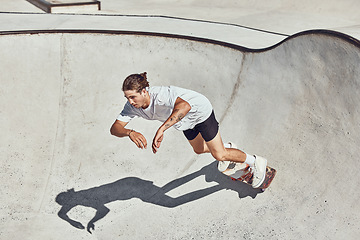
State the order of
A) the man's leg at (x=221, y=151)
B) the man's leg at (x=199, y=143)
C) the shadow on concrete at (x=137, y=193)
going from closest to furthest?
the man's leg at (x=221, y=151) → the man's leg at (x=199, y=143) → the shadow on concrete at (x=137, y=193)

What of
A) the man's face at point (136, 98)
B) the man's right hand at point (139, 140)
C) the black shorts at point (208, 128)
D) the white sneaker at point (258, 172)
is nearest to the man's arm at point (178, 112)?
the man's right hand at point (139, 140)

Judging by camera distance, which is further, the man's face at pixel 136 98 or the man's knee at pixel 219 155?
the man's knee at pixel 219 155

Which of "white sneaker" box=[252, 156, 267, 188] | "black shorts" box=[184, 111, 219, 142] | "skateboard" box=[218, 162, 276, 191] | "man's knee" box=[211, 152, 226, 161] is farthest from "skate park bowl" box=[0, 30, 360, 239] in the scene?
"black shorts" box=[184, 111, 219, 142]

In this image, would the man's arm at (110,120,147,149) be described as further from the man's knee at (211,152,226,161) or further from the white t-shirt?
the man's knee at (211,152,226,161)

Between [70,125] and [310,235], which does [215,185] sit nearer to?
[310,235]

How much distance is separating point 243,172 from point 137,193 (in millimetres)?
1828

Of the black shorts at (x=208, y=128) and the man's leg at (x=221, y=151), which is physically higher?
the black shorts at (x=208, y=128)

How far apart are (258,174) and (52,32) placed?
5.20 m

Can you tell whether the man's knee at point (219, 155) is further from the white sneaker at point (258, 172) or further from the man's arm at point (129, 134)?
the man's arm at point (129, 134)

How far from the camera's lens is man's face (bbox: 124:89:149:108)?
396 centimetres

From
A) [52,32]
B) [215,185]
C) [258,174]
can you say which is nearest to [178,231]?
[215,185]

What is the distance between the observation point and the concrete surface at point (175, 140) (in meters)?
5.29

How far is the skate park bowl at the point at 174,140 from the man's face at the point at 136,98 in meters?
2.31

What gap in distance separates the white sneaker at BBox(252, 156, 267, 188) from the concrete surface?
1.13 ft
